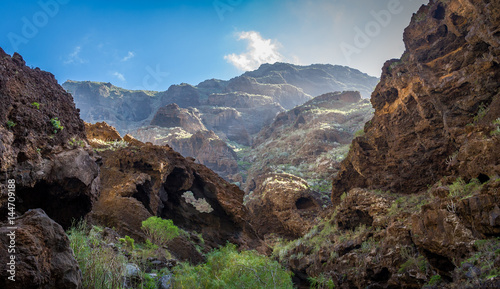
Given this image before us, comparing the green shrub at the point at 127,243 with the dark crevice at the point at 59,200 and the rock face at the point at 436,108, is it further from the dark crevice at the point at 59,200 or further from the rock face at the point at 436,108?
the rock face at the point at 436,108

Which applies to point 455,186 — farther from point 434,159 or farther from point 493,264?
point 434,159

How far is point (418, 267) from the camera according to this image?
8.81 meters

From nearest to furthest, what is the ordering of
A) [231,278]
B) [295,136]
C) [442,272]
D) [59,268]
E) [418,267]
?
[59,268], [231,278], [442,272], [418,267], [295,136]

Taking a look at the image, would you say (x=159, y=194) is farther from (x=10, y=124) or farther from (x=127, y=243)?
(x=10, y=124)

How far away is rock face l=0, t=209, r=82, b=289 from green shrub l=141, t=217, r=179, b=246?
7.89 m

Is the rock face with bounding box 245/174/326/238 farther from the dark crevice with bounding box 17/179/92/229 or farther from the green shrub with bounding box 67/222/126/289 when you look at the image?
the green shrub with bounding box 67/222/126/289

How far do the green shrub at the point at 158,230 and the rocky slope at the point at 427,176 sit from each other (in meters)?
7.66

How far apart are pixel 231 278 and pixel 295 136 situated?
43365 mm

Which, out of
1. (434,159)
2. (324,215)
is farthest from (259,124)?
(434,159)

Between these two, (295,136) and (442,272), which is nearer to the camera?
(442,272)

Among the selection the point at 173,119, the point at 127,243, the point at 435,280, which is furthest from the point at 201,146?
the point at 435,280

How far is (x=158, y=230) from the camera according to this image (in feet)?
37.5

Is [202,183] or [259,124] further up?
[259,124]

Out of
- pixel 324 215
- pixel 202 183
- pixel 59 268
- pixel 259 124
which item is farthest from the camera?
pixel 259 124
